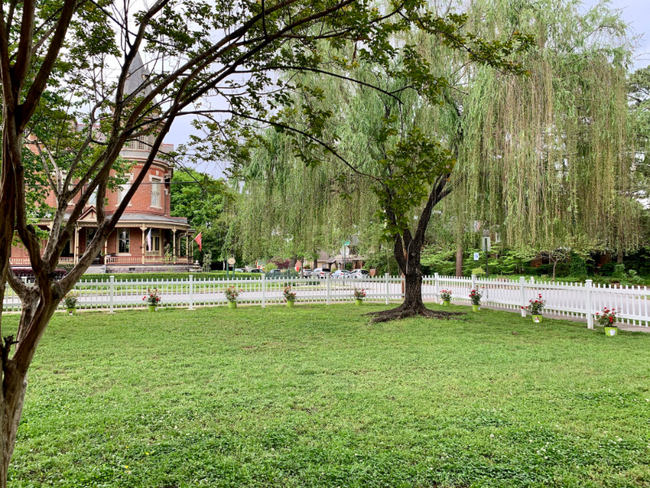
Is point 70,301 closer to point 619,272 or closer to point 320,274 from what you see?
point 320,274

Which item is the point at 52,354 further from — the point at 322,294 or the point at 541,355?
the point at 322,294

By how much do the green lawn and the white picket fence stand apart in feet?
6.57

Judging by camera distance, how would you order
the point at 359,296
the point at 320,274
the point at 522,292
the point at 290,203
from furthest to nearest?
1. the point at 320,274
2. the point at 359,296
3. the point at 522,292
4. the point at 290,203

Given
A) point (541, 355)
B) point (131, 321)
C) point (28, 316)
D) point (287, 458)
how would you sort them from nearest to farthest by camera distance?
point (28, 316) → point (287, 458) → point (541, 355) → point (131, 321)

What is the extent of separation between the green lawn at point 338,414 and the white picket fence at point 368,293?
2.00m

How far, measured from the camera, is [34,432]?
371 cm

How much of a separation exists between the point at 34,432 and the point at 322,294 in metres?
12.8

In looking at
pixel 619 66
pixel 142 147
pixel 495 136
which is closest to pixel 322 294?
pixel 495 136

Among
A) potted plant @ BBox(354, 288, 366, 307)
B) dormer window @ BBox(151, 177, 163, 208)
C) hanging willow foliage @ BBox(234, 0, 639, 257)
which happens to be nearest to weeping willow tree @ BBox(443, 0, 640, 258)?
hanging willow foliage @ BBox(234, 0, 639, 257)

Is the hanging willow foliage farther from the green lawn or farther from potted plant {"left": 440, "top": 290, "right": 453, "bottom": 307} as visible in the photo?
potted plant {"left": 440, "top": 290, "right": 453, "bottom": 307}

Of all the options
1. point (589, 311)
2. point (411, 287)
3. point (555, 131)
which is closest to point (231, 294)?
point (411, 287)

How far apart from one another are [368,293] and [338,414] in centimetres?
1255

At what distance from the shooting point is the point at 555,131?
314 inches

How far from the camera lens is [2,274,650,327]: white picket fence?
32.7ft
